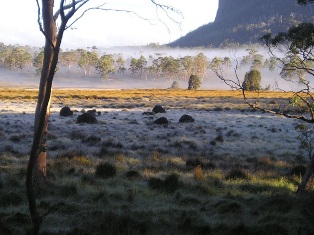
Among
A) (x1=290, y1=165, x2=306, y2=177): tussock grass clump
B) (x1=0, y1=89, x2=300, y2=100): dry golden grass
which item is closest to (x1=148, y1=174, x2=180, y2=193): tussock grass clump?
(x1=290, y1=165, x2=306, y2=177): tussock grass clump

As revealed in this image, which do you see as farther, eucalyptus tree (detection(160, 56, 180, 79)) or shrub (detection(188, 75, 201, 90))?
eucalyptus tree (detection(160, 56, 180, 79))

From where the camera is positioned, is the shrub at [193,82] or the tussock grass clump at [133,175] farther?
the shrub at [193,82]

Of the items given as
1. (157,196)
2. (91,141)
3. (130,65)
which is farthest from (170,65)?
(157,196)

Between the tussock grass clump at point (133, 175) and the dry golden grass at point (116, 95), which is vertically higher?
the tussock grass clump at point (133, 175)

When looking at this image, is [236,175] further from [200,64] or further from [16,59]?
[16,59]

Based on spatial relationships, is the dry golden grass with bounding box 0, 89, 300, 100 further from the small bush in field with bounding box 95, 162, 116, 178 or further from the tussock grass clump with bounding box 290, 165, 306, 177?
the tussock grass clump with bounding box 290, 165, 306, 177

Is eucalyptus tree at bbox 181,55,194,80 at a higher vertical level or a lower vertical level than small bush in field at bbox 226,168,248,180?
higher

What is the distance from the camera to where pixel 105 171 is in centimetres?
1065

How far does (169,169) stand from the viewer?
38.7 ft

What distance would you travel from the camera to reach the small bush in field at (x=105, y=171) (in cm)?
1046

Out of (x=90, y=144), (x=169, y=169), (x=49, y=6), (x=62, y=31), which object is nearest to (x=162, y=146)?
(x=90, y=144)

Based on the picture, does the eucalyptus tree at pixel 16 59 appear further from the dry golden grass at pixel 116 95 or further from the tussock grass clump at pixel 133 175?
the tussock grass clump at pixel 133 175

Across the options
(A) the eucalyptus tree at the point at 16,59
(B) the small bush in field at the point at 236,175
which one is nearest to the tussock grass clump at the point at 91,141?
(B) the small bush in field at the point at 236,175

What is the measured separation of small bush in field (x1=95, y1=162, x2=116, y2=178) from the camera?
10.5 meters
